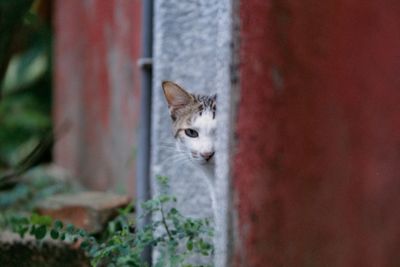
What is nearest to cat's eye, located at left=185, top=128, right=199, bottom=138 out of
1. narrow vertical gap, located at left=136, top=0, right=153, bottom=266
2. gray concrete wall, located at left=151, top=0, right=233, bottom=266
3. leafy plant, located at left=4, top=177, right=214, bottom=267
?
gray concrete wall, located at left=151, top=0, right=233, bottom=266

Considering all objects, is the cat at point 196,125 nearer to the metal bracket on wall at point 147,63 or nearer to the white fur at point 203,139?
the white fur at point 203,139

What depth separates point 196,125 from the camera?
3857mm

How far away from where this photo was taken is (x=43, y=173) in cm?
675

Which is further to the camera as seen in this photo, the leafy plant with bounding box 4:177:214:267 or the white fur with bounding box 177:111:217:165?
the white fur with bounding box 177:111:217:165

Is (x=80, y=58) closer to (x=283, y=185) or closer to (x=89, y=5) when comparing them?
(x=89, y=5)

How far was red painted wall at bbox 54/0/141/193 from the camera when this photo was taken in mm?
5461

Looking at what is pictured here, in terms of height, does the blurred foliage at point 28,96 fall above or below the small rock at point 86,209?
above

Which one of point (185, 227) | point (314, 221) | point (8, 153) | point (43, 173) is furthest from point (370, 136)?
point (8, 153)

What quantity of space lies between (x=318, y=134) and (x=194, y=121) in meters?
1.21

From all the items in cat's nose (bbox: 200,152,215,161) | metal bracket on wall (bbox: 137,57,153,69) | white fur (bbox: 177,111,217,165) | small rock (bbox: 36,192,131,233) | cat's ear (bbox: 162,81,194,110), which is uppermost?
metal bracket on wall (bbox: 137,57,153,69)

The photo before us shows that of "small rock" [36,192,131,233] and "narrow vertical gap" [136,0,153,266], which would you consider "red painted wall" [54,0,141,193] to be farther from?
"narrow vertical gap" [136,0,153,266]

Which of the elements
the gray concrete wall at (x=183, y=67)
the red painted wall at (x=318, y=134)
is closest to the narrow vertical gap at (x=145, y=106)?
the gray concrete wall at (x=183, y=67)

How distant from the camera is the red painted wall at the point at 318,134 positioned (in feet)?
8.59

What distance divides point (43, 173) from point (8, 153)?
2.11 meters
